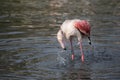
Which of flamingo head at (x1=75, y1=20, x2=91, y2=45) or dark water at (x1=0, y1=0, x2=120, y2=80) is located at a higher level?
flamingo head at (x1=75, y1=20, x2=91, y2=45)

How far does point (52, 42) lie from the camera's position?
14531 millimetres

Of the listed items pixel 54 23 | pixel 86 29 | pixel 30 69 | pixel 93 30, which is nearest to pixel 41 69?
pixel 30 69

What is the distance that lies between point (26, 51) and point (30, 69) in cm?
209

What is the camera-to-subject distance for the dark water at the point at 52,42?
431 inches

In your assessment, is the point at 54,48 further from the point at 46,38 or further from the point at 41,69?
the point at 41,69

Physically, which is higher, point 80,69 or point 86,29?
point 86,29

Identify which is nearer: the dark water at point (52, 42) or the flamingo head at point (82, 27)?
the dark water at point (52, 42)

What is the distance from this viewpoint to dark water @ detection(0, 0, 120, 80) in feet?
35.9

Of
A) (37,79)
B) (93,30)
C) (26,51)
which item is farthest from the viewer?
(93,30)

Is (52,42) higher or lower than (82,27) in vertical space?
lower

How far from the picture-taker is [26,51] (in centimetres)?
1327

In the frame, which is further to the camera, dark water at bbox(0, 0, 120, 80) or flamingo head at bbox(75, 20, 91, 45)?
flamingo head at bbox(75, 20, 91, 45)

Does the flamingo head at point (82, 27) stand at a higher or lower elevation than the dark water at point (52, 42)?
higher

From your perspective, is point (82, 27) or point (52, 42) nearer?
point (82, 27)
